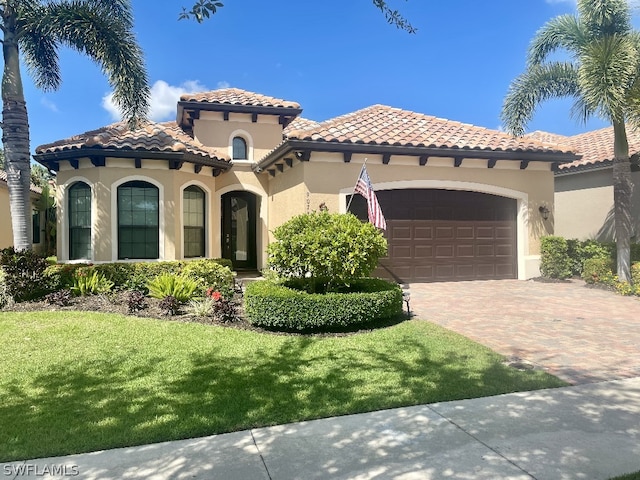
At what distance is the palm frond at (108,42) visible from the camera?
1057 cm

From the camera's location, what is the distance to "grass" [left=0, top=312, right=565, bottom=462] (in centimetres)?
398

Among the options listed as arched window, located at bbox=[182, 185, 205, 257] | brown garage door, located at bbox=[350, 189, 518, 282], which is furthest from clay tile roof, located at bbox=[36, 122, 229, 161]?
brown garage door, located at bbox=[350, 189, 518, 282]

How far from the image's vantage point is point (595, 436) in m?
3.72

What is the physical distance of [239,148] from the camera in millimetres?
15445

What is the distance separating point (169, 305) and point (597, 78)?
39.4 feet

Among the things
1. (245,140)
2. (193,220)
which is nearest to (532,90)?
(245,140)

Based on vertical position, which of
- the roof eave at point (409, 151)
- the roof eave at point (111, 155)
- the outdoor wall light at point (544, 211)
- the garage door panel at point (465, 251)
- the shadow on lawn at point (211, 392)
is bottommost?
the shadow on lawn at point (211, 392)

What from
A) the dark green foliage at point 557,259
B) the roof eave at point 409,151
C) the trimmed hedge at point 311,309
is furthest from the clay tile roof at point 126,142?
the dark green foliage at point 557,259

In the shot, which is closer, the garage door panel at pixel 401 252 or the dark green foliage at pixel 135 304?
the dark green foliage at pixel 135 304

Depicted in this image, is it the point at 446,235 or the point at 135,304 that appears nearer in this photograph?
the point at 135,304

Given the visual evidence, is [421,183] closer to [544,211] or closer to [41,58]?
[544,211]

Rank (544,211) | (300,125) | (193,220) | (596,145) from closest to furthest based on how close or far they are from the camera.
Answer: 1. (193,220)
2. (544,211)
3. (300,125)
4. (596,145)

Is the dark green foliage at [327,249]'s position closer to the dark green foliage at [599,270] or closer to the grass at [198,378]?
the grass at [198,378]

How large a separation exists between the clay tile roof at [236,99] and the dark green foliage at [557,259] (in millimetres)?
9925
